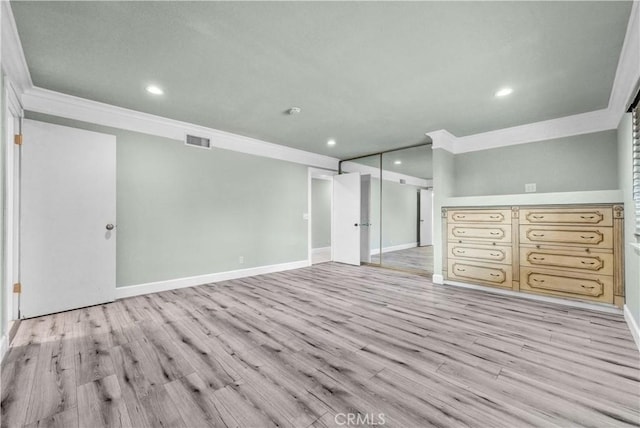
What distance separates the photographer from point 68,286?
3158mm

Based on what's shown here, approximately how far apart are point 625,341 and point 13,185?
6094 mm

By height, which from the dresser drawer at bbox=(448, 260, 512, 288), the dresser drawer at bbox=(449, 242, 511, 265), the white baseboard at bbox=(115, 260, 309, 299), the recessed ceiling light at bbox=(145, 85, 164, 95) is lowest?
the white baseboard at bbox=(115, 260, 309, 299)

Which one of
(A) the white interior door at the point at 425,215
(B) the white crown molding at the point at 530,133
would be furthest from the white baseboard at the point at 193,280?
(A) the white interior door at the point at 425,215

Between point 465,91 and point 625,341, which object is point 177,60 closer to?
point 465,91

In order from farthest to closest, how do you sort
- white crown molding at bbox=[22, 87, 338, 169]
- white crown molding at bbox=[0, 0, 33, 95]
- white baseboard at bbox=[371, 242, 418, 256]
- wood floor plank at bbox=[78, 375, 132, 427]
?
1. white baseboard at bbox=[371, 242, 418, 256]
2. white crown molding at bbox=[22, 87, 338, 169]
3. white crown molding at bbox=[0, 0, 33, 95]
4. wood floor plank at bbox=[78, 375, 132, 427]

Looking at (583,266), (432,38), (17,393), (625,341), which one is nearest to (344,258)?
(583,266)

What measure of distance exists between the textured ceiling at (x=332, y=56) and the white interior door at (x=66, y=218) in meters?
0.63

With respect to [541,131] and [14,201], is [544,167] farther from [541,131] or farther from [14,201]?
[14,201]

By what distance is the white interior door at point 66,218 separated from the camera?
2.96 m

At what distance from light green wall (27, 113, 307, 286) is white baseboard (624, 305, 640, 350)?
4644mm

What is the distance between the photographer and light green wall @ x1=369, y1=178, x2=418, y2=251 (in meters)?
7.87

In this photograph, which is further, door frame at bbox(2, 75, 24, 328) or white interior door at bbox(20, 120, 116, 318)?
white interior door at bbox(20, 120, 116, 318)

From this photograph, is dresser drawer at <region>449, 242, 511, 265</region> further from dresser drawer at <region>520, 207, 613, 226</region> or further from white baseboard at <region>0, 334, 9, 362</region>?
white baseboard at <region>0, 334, 9, 362</region>

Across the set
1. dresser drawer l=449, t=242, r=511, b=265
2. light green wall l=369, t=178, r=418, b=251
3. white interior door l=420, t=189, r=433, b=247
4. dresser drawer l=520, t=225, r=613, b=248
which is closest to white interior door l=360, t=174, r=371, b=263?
light green wall l=369, t=178, r=418, b=251
